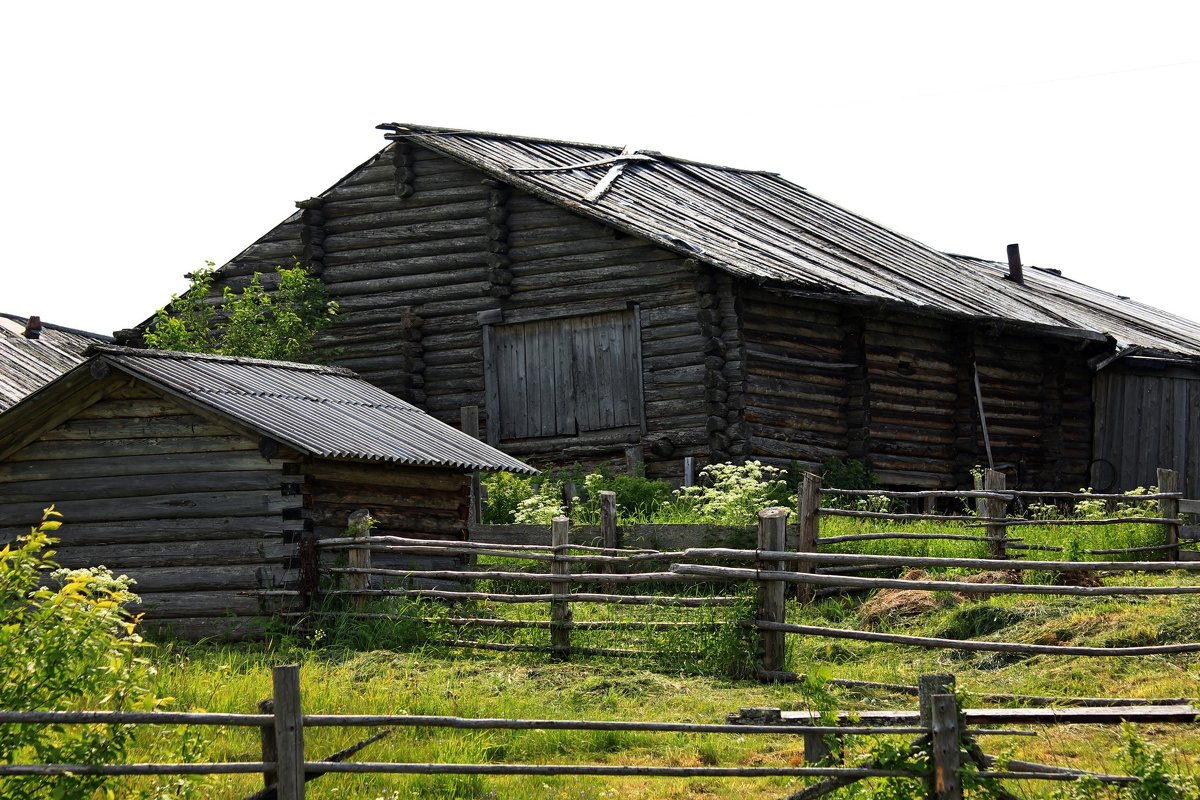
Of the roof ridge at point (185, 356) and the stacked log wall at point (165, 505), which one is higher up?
the roof ridge at point (185, 356)

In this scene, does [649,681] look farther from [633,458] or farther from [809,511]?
[633,458]

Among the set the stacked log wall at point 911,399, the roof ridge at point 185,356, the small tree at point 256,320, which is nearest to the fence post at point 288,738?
the roof ridge at point 185,356

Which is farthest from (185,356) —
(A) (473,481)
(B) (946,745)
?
(B) (946,745)

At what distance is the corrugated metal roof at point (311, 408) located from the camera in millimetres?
13375

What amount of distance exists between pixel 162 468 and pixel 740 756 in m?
6.59

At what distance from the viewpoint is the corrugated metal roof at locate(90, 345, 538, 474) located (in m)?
13.4

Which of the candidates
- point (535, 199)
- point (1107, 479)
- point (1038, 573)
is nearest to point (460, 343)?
point (535, 199)

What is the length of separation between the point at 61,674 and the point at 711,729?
314cm

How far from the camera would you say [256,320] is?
21875 mm

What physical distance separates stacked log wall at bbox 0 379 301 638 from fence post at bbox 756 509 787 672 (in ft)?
14.0

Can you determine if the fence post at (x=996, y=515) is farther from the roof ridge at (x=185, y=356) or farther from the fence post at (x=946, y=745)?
the fence post at (x=946, y=745)

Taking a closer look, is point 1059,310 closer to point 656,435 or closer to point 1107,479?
point 1107,479

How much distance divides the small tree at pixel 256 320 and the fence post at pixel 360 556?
8.19m

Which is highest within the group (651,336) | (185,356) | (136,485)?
(651,336)
